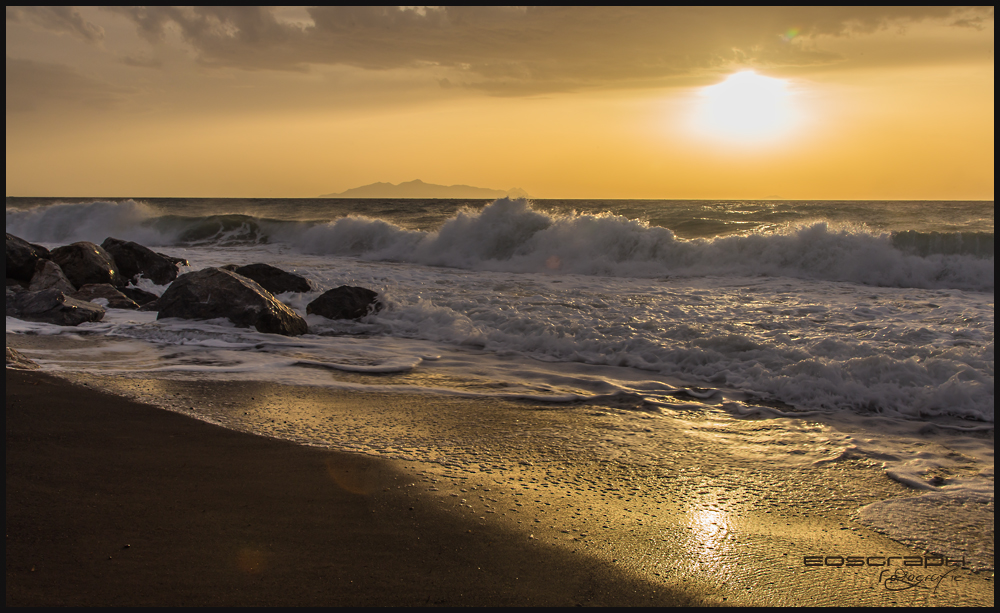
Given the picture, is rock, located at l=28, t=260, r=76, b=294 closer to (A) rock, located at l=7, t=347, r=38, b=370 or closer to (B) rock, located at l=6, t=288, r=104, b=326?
(B) rock, located at l=6, t=288, r=104, b=326

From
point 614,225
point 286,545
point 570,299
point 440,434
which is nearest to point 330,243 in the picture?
point 614,225

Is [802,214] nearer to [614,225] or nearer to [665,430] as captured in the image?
[614,225]

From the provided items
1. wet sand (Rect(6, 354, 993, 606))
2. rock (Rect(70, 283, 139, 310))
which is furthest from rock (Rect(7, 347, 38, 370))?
rock (Rect(70, 283, 139, 310))

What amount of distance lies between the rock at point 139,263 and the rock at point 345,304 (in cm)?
456

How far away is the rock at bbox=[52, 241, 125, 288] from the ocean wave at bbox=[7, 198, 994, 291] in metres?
9.13

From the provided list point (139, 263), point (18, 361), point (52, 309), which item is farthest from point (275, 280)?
point (18, 361)

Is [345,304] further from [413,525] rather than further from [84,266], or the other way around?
[413,525]

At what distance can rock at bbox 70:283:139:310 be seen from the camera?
8375 millimetres

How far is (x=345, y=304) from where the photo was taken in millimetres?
8492

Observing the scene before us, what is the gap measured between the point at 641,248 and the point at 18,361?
13723 mm

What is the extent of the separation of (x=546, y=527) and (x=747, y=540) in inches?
34.8

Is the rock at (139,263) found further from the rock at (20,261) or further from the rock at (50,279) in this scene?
the rock at (50,279)

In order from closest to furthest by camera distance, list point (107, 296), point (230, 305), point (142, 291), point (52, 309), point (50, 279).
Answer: point (52, 309)
point (230, 305)
point (107, 296)
point (50, 279)
point (142, 291)

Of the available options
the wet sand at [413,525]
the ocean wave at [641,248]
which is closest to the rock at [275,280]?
the wet sand at [413,525]
